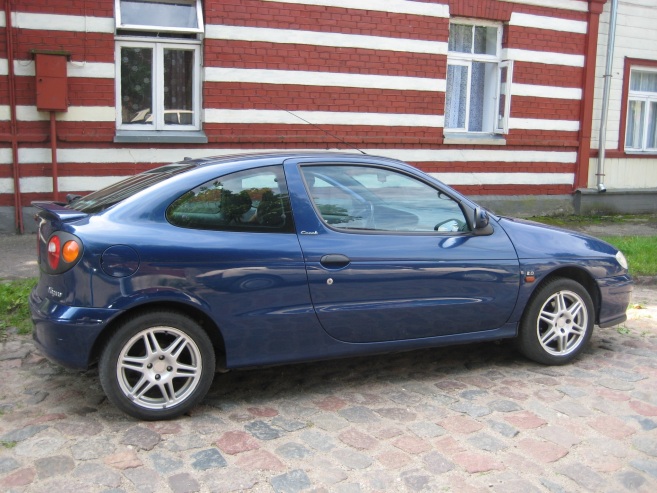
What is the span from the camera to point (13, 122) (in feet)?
30.6

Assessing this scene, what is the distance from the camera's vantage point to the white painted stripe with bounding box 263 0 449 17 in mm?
10820

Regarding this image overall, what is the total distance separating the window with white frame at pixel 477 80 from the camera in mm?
12375

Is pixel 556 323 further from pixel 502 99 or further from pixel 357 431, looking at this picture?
pixel 502 99

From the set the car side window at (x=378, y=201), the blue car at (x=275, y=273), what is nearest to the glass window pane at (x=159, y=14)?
the blue car at (x=275, y=273)

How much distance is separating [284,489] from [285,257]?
1.43 meters

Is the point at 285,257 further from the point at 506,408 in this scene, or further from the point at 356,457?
the point at 506,408

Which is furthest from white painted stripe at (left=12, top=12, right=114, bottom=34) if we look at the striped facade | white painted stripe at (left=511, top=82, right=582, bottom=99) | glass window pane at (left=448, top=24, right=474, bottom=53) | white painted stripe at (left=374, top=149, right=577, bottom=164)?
white painted stripe at (left=511, top=82, right=582, bottom=99)

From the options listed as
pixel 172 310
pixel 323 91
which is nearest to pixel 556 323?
pixel 172 310

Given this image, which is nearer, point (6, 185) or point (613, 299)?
point (613, 299)

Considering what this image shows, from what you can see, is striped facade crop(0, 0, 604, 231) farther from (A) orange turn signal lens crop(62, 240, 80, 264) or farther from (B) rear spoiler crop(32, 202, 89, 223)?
(A) orange turn signal lens crop(62, 240, 80, 264)

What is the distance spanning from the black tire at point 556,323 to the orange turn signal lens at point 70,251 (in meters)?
3.07

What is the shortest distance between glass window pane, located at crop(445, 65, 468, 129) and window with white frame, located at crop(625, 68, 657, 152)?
3929 mm

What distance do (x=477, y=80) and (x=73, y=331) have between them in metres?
10.1

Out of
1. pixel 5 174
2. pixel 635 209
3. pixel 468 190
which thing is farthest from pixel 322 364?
pixel 635 209
